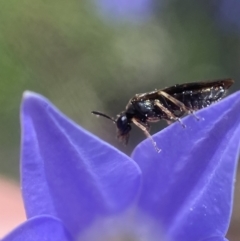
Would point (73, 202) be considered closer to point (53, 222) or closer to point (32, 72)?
point (53, 222)

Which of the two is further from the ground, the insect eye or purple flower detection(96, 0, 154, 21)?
purple flower detection(96, 0, 154, 21)

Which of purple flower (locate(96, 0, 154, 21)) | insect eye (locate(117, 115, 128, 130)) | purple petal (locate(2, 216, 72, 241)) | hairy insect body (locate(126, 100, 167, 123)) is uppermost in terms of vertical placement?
purple flower (locate(96, 0, 154, 21))

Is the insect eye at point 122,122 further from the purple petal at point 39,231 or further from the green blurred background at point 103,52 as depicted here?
the green blurred background at point 103,52

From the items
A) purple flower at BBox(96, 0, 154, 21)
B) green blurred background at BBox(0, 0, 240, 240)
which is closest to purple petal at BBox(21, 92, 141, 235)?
green blurred background at BBox(0, 0, 240, 240)

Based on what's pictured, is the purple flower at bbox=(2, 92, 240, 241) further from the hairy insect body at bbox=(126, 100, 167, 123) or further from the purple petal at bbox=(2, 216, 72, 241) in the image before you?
the hairy insect body at bbox=(126, 100, 167, 123)

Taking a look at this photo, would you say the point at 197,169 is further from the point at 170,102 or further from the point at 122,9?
the point at 122,9

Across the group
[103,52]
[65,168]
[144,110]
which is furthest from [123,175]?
[103,52]
